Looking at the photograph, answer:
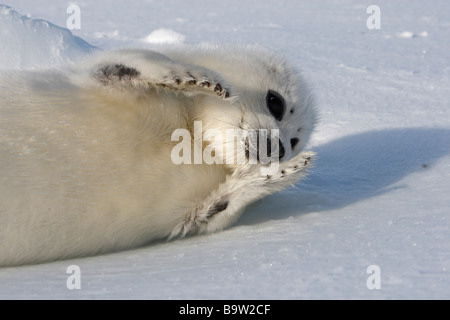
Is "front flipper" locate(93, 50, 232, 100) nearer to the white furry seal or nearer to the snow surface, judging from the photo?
the white furry seal

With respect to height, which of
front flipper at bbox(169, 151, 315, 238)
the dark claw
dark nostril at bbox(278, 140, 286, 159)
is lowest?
front flipper at bbox(169, 151, 315, 238)

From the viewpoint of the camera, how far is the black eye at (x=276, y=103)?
239 cm

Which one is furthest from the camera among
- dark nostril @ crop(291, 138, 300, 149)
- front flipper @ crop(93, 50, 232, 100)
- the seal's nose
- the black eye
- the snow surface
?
dark nostril @ crop(291, 138, 300, 149)

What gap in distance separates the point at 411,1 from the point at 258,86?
4.45 m

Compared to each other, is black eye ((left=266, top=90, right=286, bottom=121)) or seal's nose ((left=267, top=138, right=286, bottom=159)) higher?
black eye ((left=266, top=90, right=286, bottom=121))

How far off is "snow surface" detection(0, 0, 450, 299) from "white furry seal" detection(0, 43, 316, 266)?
83mm

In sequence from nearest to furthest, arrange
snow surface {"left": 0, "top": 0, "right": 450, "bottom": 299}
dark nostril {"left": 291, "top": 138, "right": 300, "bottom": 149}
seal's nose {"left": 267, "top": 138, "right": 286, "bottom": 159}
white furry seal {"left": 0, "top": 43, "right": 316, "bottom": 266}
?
snow surface {"left": 0, "top": 0, "right": 450, "bottom": 299} < white furry seal {"left": 0, "top": 43, "right": 316, "bottom": 266} < seal's nose {"left": 267, "top": 138, "right": 286, "bottom": 159} < dark nostril {"left": 291, "top": 138, "right": 300, "bottom": 149}

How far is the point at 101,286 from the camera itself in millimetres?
1535

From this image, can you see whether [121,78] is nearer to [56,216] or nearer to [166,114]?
[166,114]

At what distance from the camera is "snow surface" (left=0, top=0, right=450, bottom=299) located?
1.46m

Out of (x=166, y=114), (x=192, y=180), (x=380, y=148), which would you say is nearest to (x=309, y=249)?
(x=192, y=180)

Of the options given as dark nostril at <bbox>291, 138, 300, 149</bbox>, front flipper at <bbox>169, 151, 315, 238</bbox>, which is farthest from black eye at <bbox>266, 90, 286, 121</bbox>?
front flipper at <bbox>169, 151, 315, 238</bbox>

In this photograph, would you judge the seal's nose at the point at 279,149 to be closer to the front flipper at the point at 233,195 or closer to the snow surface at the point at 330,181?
the front flipper at the point at 233,195

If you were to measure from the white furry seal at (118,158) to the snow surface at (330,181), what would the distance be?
83mm
